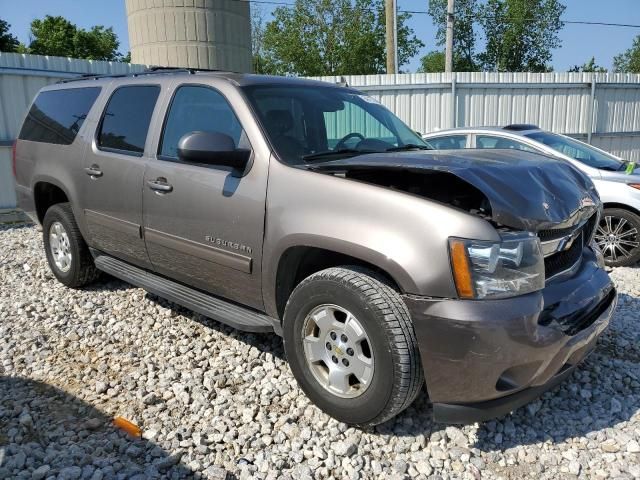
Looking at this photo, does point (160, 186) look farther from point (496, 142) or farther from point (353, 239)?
point (496, 142)

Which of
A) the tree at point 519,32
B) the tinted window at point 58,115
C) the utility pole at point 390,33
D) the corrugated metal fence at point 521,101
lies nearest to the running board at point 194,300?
the tinted window at point 58,115

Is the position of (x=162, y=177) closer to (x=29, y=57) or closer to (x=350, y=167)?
(x=350, y=167)

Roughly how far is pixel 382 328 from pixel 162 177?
77.3 inches

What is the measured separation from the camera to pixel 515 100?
12.5 meters

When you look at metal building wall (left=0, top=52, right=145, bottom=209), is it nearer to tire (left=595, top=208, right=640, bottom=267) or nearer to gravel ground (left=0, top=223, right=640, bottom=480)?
gravel ground (left=0, top=223, right=640, bottom=480)

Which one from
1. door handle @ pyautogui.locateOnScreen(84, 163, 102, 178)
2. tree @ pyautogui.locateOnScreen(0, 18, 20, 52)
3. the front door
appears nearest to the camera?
the front door

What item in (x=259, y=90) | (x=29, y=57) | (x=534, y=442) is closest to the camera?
(x=534, y=442)

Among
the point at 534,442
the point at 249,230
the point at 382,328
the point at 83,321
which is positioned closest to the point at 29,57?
the point at 83,321

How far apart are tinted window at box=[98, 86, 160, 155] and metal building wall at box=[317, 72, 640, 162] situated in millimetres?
7998

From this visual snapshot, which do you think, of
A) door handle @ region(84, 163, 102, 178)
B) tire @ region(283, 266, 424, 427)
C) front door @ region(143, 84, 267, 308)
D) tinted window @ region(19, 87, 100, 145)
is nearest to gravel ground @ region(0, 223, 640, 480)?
tire @ region(283, 266, 424, 427)

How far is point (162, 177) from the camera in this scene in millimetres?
3512

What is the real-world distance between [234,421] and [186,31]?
13.9m

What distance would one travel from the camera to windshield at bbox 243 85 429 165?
126 inches

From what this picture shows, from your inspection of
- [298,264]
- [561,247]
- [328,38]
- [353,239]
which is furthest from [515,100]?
[328,38]
